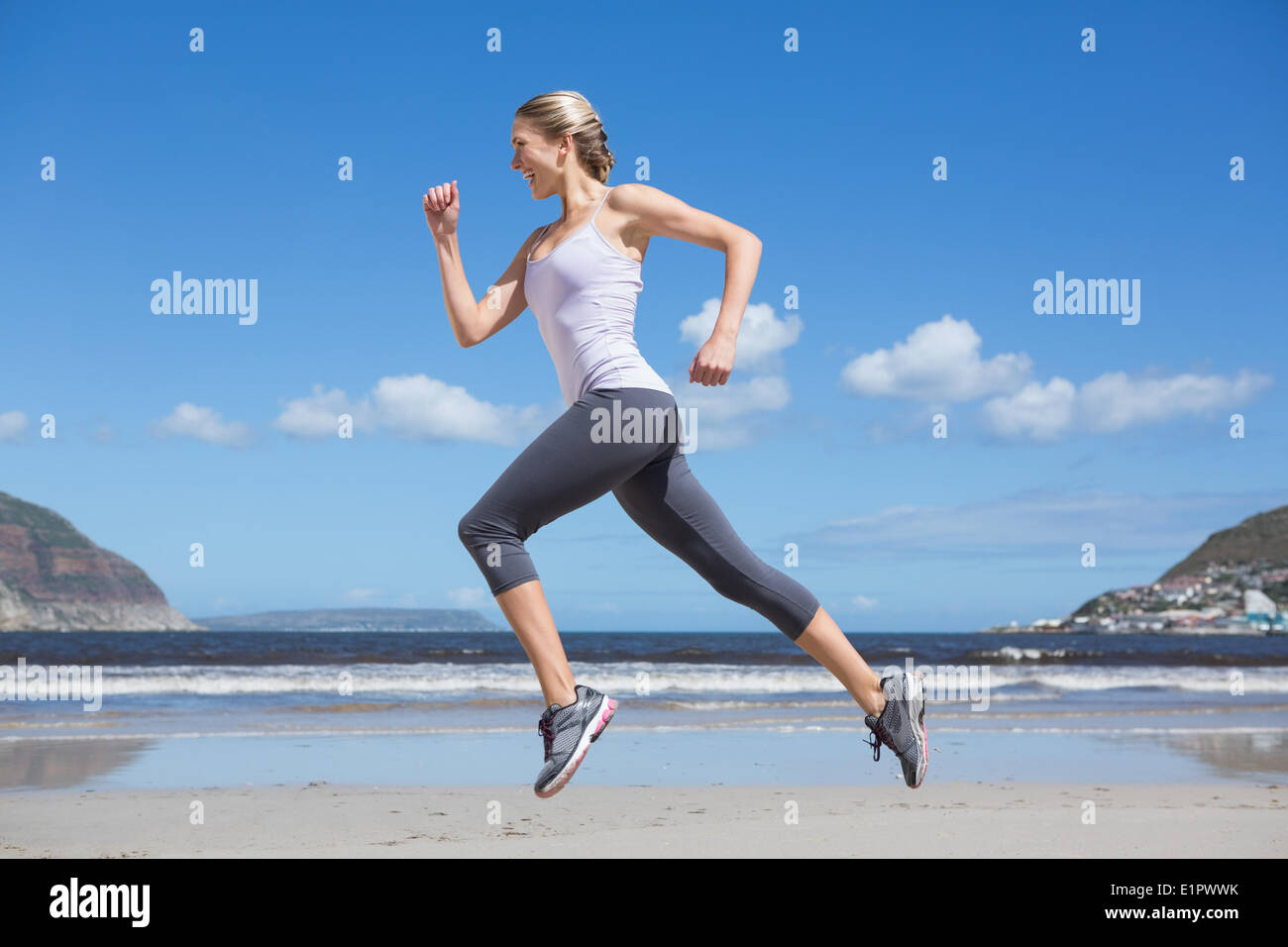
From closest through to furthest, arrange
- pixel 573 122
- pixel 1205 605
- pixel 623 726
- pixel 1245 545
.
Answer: pixel 573 122
pixel 623 726
pixel 1205 605
pixel 1245 545

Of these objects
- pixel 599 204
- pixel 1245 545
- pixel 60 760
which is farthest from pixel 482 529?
pixel 1245 545

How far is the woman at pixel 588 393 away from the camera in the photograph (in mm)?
2396

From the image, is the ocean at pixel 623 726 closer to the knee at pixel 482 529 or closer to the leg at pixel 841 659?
the leg at pixel 841 659

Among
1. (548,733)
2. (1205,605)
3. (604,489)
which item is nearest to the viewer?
(604,489)

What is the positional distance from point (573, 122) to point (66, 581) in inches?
3631

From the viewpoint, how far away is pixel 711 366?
2.31 metres

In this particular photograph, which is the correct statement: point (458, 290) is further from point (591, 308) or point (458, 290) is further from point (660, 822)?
point (660, 822)

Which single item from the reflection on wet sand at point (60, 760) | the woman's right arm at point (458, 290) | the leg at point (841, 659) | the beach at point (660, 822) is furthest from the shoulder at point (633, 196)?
the reflection on wet sand at point (60, 760)

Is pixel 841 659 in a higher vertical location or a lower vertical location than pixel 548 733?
higher

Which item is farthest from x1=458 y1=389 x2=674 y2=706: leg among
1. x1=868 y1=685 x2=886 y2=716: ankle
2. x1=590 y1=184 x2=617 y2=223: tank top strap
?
x1=868 y1=685 x2=886 y2=716: ankle

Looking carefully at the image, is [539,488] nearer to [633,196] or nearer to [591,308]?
[591,308]

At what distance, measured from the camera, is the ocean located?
869cm

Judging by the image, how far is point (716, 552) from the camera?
8.48 ft

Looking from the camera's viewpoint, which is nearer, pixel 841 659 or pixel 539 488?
pixel 539 488
